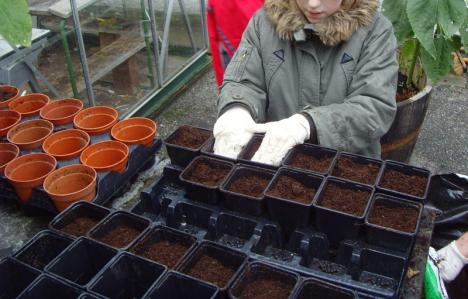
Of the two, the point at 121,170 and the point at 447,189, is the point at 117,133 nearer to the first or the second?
the point at 121,170

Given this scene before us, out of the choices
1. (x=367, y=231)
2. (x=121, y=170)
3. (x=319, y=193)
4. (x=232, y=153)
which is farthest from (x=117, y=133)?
(x=367, y=231)

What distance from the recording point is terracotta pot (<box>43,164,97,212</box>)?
2008mm

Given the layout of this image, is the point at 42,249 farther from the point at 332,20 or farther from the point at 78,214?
the point at 332,20

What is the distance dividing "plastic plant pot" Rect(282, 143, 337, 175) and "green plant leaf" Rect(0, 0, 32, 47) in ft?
3.29

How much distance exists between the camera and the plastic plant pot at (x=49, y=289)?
1.13 m

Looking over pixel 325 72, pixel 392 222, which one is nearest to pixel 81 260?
pixel 392 222

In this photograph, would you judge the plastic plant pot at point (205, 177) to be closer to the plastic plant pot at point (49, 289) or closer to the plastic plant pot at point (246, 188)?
the plastic plant pot at point (246, 188)

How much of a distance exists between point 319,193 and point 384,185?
229 millimetres

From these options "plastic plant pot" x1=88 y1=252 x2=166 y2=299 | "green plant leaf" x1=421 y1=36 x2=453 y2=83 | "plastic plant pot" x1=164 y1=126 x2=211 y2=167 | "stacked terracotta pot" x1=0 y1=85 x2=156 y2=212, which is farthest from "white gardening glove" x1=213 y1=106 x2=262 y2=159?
"green plant leaf" x1=421 y1=36 x2=453 y2=83

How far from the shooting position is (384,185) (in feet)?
4.74

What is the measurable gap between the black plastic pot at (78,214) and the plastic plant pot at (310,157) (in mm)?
607

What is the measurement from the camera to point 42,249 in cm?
130

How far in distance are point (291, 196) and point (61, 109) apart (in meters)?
1.94

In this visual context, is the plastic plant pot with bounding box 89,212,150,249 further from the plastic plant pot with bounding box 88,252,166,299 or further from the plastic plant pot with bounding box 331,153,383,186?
the plastic plant pot with bounding box 331,153,383,186
